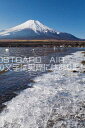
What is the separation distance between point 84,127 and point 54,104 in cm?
234

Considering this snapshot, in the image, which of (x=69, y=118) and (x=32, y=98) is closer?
(x=69, y=118)

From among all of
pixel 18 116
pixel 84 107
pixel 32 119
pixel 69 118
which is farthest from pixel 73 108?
pixel 18 116

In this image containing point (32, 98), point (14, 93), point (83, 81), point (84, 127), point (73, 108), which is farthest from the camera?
point (83, 81)

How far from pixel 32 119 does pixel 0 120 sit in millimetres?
1311

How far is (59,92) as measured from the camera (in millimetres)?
9805

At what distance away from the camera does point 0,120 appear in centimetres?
629

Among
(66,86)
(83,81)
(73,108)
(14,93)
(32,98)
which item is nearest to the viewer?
(73,108)

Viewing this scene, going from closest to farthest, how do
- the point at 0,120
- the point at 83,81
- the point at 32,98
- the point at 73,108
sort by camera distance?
1. the point at 0,120
2. the point at 73,108
3. the point at 32,98
4. the point at 83,81

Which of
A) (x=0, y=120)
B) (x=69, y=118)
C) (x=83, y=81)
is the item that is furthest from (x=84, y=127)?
(x=83, y=81)

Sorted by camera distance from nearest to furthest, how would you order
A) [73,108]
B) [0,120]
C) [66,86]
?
[0,120]
[73,108]
[66,86]

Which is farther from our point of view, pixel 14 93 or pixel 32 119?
pixel 14 93

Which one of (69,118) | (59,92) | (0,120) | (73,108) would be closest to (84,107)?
(73,108)

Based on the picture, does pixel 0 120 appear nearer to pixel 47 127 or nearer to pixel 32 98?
pixel 47 127

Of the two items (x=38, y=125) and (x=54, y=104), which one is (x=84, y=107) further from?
(x=38, y=125)
